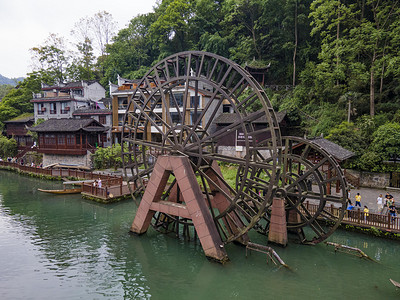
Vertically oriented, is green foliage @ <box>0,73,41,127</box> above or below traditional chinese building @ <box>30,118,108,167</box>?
above

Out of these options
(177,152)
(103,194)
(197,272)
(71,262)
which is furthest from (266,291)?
(103,194)

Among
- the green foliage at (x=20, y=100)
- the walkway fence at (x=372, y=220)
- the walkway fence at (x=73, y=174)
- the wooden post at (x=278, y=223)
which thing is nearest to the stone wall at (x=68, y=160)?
the walkway fence at (x=73, y=174)

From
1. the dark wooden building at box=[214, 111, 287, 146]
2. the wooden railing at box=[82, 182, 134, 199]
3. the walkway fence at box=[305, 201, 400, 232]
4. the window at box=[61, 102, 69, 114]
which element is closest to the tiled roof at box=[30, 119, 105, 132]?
the window at box=[61, 102, 69, 114]

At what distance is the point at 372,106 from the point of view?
24.6m

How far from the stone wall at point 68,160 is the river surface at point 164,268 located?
15.7m

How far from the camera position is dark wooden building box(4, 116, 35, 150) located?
139 ft

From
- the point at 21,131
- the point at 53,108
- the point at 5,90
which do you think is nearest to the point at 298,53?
the point at 53,108

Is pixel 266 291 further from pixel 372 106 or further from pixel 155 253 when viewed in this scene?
pixel 372 106

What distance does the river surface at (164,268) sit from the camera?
31.8ft

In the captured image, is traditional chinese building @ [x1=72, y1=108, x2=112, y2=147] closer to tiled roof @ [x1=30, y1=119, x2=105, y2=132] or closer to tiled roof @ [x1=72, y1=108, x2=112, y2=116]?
tiled roof @ [x1=72, y1=108, x2=112, y2=116]

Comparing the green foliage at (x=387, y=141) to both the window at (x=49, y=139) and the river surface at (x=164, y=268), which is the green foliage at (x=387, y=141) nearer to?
the river surface at (x=164, y=268)

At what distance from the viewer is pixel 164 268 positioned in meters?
11.3

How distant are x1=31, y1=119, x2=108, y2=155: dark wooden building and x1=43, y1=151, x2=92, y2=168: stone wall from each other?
584mm

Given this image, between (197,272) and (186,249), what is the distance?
79.6 inches
